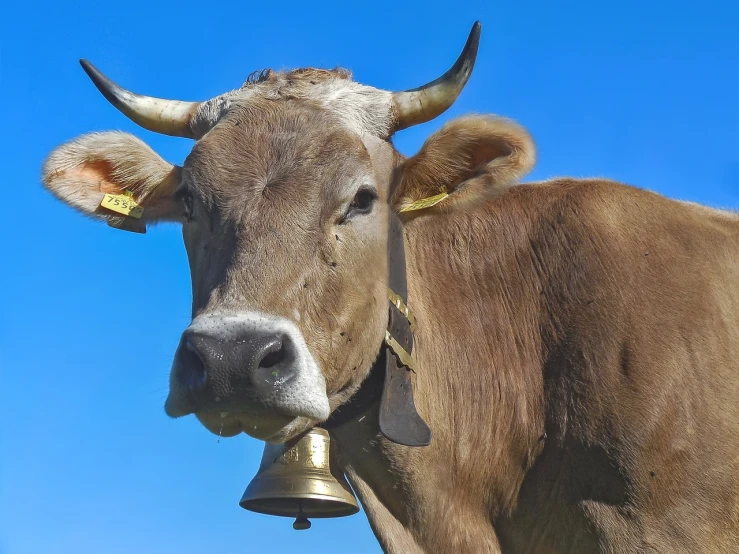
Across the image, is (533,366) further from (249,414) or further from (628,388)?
(249,414)

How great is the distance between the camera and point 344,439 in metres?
5.81

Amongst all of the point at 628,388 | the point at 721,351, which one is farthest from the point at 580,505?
the point at 721,351

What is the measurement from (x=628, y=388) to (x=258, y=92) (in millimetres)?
2877

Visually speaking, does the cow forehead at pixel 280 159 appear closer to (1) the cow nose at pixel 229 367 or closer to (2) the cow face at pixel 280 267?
(2) the cow face at pixel 280 267

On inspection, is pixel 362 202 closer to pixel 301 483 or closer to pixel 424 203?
pixel 424 203

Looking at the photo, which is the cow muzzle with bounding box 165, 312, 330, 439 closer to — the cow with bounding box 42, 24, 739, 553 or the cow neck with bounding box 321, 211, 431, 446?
the cow with bounding box 42, 24, 739, 553

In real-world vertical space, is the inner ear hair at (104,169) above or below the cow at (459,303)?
above

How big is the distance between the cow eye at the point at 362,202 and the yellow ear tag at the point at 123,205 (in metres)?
1.77

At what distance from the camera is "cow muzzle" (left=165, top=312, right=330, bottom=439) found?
14.0 feet

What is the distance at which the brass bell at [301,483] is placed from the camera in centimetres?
600

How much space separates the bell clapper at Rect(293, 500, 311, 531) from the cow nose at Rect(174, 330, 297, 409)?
213 cm

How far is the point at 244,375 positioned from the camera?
427 centimetres

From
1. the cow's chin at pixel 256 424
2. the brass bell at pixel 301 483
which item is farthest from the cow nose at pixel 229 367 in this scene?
the brass bell at pixel 301 483

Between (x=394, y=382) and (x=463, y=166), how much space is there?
1.48 m
